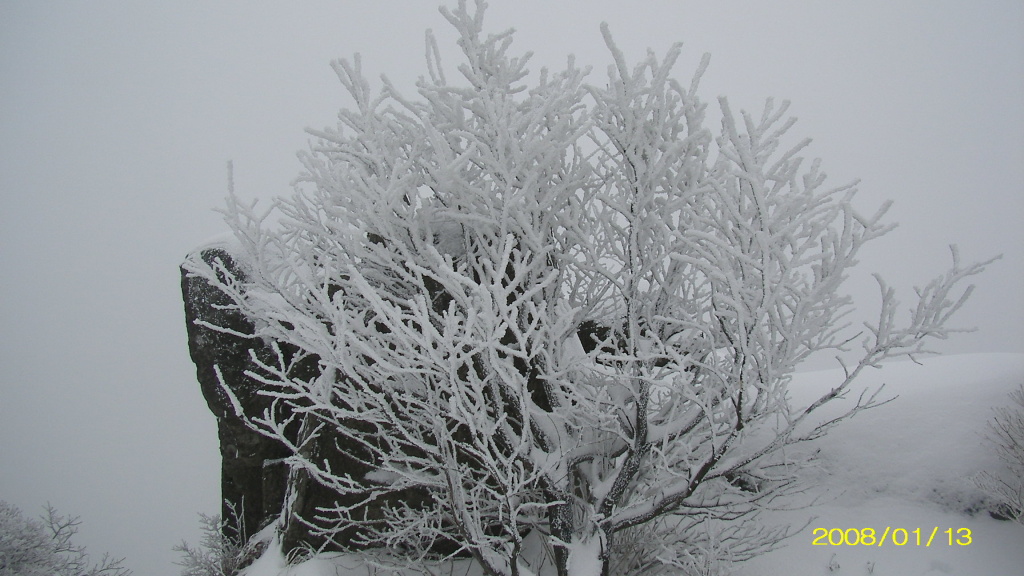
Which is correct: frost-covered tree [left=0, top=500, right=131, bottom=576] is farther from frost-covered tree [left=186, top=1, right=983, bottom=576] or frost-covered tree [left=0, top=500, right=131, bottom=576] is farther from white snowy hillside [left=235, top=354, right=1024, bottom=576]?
frost-covered tree [left=186, top=1, right=983, bottom=576]

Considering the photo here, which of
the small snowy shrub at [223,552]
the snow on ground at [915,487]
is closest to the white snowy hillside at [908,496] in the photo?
the snow on ground at [915,487]

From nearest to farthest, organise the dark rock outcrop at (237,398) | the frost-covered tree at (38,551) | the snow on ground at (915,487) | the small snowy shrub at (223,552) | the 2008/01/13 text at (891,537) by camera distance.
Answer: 1. the snow on ground at (915,487)
2. the 2008/01/13 text at (891,537)
3. the small snowy shrub at (223,552)
4. the dark rock outcrop at (237,398)
5. the frost-covered tree at (38,551)

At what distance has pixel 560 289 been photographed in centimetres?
386

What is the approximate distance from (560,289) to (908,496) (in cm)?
373

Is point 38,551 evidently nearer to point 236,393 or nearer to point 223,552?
point 223,552

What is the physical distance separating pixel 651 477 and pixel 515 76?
3.20 meters

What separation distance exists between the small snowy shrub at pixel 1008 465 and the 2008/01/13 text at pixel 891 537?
0.38 meters

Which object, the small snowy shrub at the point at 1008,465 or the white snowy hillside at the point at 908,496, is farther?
the small snowy shrub at the point at 1008,465

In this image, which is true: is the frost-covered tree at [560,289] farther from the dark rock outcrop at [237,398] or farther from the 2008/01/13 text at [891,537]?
the dark rock outcrop at [237,398]

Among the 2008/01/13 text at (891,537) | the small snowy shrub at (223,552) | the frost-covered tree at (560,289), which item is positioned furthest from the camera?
the small snowy shrub at (223,552)

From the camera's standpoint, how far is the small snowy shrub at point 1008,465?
13.4 feet

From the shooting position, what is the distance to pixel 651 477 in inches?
154

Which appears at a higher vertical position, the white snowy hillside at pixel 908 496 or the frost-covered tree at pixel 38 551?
the white snowy hillside at pixel 908 496

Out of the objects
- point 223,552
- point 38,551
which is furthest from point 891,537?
point 38,551
